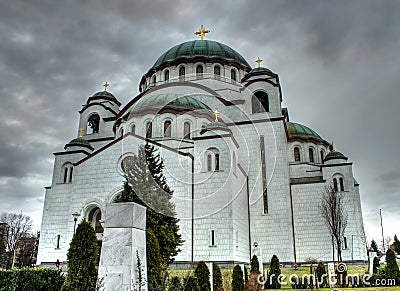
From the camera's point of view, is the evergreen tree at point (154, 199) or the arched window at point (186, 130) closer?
the evergreen tree at point (154, 199)

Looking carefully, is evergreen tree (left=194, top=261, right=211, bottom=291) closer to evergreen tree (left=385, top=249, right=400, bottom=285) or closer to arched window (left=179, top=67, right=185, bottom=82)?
evergreen tree (left=385, top=249, right=400, bottom=285)

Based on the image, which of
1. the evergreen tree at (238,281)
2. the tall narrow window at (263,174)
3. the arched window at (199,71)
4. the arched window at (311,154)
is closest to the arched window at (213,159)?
the tall narrow window at (263,174)

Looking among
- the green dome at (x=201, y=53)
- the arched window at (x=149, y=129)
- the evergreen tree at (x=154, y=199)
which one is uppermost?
the green dome at (x=201, y=53)

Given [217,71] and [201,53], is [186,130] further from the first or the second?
[201,53]

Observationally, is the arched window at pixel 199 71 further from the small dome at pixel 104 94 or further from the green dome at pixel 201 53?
the small dome at pixel 104 94

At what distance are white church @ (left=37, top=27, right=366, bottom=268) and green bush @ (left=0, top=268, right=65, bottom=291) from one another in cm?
806

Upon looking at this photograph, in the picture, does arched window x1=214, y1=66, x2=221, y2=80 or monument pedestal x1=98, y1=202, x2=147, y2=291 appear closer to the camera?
monument pedestal x1=98, y1=202, x2=147, y2=291

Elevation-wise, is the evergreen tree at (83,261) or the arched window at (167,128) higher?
the arched window at (167,128)

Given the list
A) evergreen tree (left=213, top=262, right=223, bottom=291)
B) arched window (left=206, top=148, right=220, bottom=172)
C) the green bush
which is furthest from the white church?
the green bush

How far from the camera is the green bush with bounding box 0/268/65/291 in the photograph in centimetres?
1001

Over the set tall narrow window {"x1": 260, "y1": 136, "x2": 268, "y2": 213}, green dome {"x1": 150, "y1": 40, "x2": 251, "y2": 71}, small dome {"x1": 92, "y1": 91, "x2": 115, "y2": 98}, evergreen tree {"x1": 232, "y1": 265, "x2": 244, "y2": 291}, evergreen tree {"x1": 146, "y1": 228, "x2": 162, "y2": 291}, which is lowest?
evergreen tree {"x1": 232, "y1": 265, "x2": 244, "y2": 291}

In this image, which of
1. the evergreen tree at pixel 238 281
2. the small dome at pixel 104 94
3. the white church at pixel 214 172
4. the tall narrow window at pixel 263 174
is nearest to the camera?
the evergreen tree at pixel 238 281

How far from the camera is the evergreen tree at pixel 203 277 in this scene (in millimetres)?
11117

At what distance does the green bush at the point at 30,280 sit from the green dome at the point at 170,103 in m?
14.4
